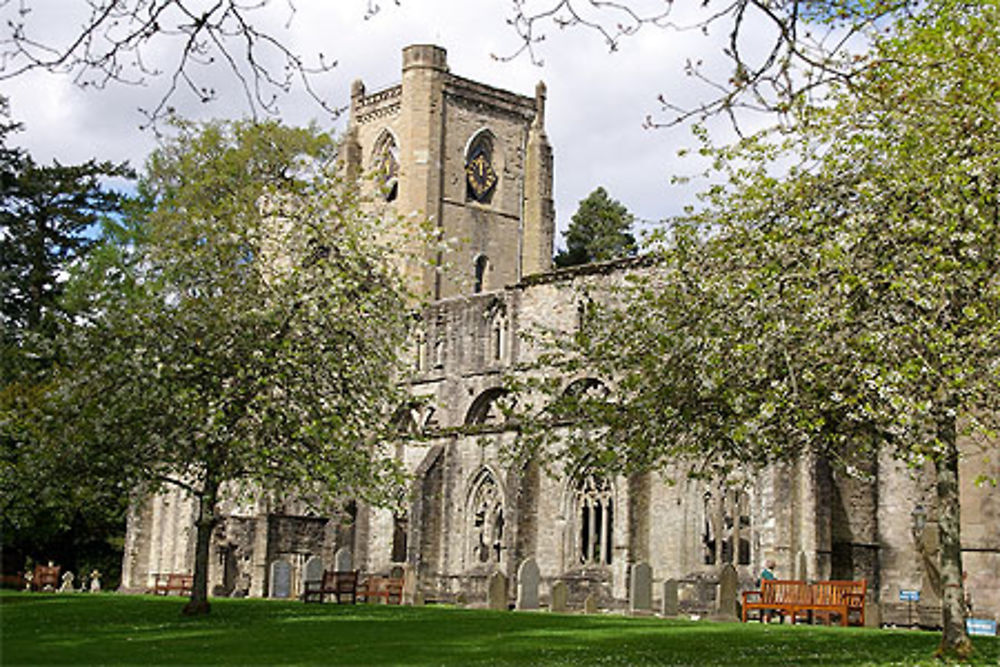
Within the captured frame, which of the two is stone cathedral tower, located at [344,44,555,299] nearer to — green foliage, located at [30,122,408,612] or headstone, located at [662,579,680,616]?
headstone, located at [662,579,680,616]

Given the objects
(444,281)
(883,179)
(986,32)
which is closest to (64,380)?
(883,179)

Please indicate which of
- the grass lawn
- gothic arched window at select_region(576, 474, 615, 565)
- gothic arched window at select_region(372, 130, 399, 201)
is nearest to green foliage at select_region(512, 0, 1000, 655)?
the grass lawn

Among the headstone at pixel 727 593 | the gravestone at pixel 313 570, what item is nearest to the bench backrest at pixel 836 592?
the headstone at pixel 727 593

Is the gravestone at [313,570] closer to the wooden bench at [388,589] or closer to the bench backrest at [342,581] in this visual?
the wooden bench at [388,589]

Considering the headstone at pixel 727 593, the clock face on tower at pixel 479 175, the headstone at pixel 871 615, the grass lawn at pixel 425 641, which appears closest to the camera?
the grass lawn at pixel 425 641

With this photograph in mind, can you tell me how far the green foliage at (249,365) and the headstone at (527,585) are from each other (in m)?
5.80

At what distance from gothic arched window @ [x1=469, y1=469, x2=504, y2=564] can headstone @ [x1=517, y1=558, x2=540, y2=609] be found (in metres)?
10.6

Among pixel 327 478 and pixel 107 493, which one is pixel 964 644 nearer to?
pixel 327 478

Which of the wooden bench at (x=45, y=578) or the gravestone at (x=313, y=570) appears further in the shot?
the wooden bench at (x=45, y=578)

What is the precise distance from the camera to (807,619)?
2372cm

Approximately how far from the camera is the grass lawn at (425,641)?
44.5 ft

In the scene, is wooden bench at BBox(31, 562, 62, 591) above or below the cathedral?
below

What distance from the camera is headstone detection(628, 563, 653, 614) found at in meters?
27.8

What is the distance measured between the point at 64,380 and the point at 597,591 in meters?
17.6
